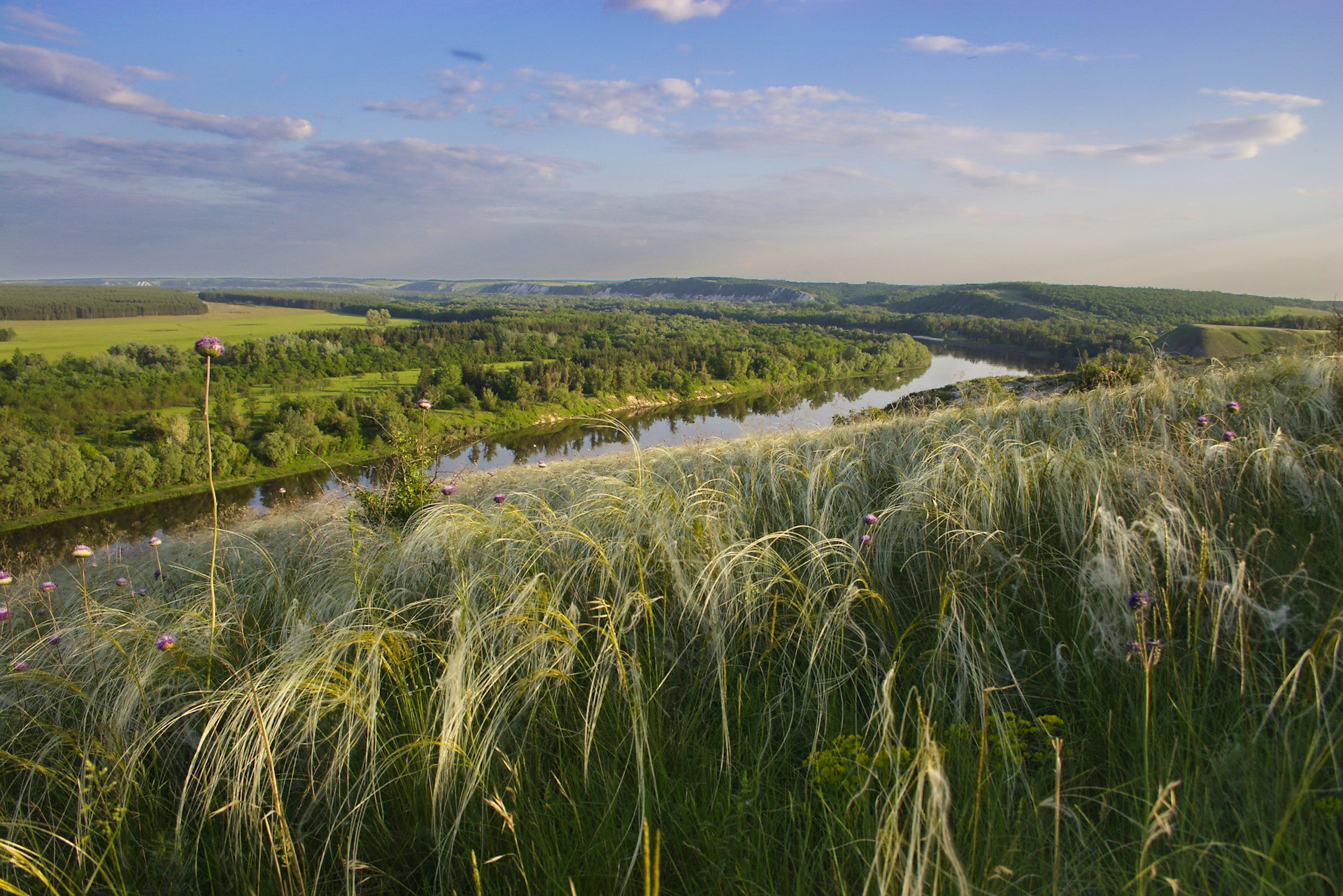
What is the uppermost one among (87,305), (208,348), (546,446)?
(87,305)

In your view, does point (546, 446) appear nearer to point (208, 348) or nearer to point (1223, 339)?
point (208, 348)

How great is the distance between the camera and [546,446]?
168ft

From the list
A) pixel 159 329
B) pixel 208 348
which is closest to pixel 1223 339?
pixel 208 348

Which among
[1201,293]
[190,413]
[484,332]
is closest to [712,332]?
[484,332]

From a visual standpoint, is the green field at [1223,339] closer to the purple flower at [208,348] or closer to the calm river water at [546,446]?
the calm river water at [546,446]

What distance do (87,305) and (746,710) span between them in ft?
565

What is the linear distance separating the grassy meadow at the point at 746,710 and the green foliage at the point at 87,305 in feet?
497

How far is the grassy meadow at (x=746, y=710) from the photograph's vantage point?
122cm

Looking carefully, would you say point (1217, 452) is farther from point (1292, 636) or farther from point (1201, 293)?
point (1201, 293)

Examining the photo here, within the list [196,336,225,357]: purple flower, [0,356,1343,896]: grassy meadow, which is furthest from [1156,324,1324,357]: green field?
[196,336,225,357]: purple flower

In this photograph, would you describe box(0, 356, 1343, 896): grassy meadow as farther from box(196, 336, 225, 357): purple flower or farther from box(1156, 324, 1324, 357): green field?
box(1156, 324, 1324, 357): green field

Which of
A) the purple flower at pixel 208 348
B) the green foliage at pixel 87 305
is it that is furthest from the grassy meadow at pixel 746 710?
the green foliage at pixel 87 305

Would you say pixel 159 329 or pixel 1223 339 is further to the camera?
pixel 159 329

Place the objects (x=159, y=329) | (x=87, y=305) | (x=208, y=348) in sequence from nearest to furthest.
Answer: (x=208, y=348), (x=159, y=329), (x=87, y=305)
